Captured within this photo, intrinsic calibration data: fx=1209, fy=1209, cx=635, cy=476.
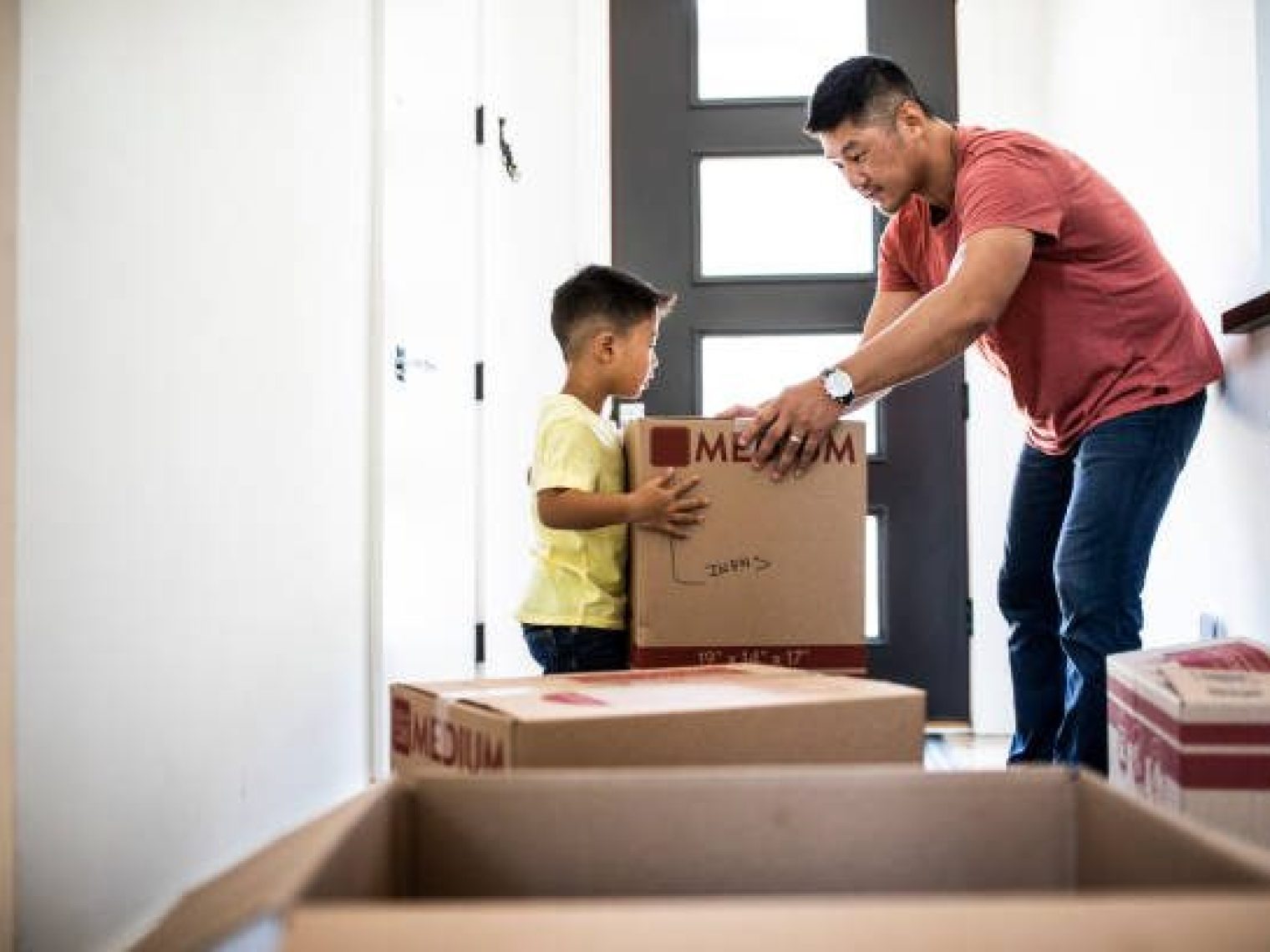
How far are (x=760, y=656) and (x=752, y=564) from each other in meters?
0.12

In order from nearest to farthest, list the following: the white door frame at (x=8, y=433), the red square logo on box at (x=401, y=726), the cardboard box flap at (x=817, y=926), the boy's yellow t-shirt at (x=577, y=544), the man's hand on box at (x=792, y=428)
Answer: the cardboard box flap at (x=817, y=926)
the white door frame at (x=8, y=433)
the red square logo on box at (x=401, y=726)
the man's hand on box at (x=792, y=428)
the boy's yellow t-shirt at (x=577, y=544)

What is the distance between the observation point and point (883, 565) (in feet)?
9.73

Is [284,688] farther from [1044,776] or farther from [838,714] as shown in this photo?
[1044,776]

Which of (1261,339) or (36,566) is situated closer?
(36,566)

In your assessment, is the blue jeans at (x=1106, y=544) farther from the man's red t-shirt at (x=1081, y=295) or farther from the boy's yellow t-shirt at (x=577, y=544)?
the boy's yellow t-shirt at (x=577, y=544)

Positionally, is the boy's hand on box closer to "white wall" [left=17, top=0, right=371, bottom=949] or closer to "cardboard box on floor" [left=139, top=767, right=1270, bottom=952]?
"white wall" [left=17, top=0, right=371, bottom=949]

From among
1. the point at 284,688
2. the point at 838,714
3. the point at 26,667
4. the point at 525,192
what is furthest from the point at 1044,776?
the point at 525,192

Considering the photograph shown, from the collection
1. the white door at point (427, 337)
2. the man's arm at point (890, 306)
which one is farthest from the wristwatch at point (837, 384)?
the white door at point (427, 337)

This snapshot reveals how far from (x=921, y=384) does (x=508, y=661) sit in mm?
1219

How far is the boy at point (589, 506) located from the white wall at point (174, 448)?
0.34 m

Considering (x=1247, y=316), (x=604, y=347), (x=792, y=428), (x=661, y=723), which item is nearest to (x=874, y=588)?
(x=604, y=347)

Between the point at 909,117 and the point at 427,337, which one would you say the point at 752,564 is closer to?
the point at 909,117

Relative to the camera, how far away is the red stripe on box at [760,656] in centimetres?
154

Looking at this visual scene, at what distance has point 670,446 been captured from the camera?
1.57m
